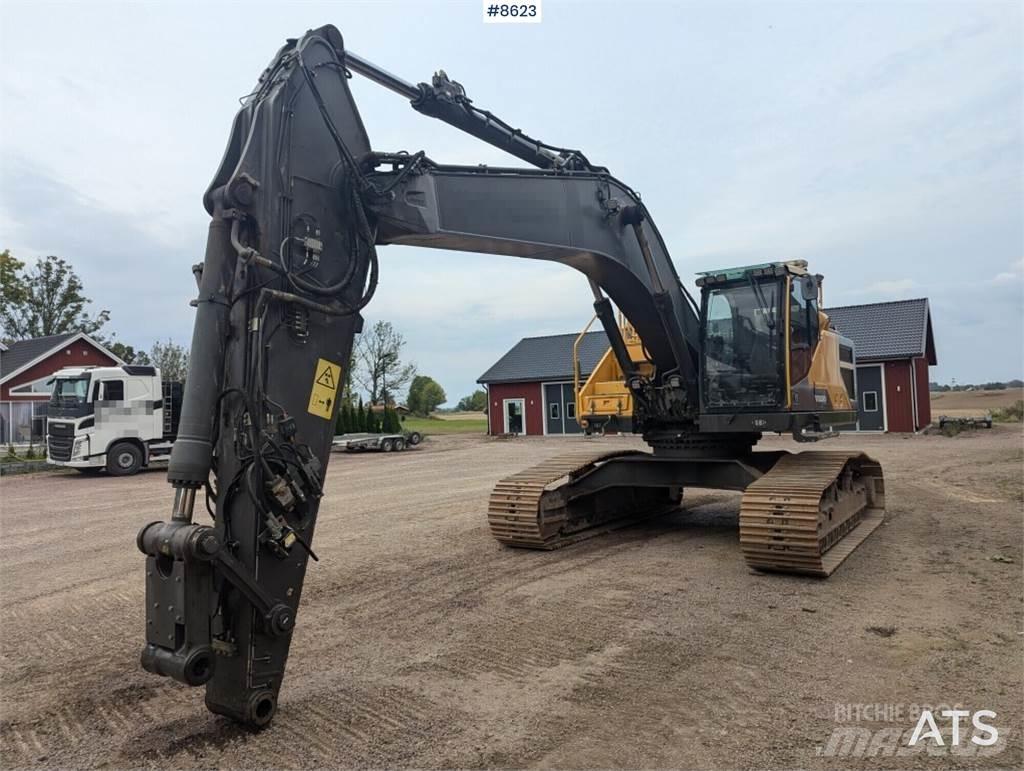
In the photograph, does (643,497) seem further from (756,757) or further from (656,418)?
(756,757)

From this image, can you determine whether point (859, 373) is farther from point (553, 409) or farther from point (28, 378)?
point (28, 378)

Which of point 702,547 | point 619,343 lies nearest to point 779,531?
point 702,547

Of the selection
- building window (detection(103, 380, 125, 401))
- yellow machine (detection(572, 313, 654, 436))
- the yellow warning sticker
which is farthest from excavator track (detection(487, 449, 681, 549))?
building window (detection(103, 380, 125, 401))

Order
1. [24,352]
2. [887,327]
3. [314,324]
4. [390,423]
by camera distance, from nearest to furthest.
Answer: [314,324] → [887,327] → [390,423] → [24,352]

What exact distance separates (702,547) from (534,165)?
163 inches

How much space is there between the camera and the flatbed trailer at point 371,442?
972 inches

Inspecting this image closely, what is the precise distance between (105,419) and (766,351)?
16788 millimetres

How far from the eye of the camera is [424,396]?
240 feet

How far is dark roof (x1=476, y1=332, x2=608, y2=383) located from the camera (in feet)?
106

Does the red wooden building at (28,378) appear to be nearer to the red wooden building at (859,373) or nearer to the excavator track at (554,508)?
the red wooden building at (859,373)

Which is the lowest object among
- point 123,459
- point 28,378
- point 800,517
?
point 123,459

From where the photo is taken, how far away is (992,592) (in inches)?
223

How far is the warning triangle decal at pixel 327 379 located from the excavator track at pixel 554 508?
12.6 feet

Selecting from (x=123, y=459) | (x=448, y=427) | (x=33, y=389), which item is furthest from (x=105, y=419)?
(x=448, y=427)
